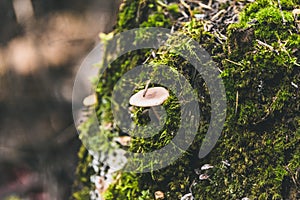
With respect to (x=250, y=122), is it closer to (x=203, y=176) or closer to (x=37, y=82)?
(x=203, y=176)

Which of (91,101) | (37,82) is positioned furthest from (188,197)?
(37,82)

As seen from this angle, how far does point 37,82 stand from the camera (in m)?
4.93

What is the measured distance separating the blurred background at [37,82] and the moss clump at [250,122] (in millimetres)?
2836

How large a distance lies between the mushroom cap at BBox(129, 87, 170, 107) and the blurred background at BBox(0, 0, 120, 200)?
2854 mm

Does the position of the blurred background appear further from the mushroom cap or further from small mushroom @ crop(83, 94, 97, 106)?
the mushroom cap

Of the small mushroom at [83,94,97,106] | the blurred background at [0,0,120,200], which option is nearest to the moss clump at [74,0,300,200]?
the small mushroom at [83,94,97,106]

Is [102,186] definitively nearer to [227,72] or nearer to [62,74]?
[227,72]

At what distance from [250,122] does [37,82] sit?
3471 millimetres

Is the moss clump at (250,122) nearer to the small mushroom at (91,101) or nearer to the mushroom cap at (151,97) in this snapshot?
the mushroom cap at (151,97)

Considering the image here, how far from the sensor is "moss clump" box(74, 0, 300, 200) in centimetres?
194

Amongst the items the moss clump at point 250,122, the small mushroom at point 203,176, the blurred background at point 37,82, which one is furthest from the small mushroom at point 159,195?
the blurred background at point 37,82

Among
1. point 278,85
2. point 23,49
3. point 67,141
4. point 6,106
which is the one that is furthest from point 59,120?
point 278,85

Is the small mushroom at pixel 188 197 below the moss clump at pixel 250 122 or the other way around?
below

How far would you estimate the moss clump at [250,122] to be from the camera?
6.37 feet
